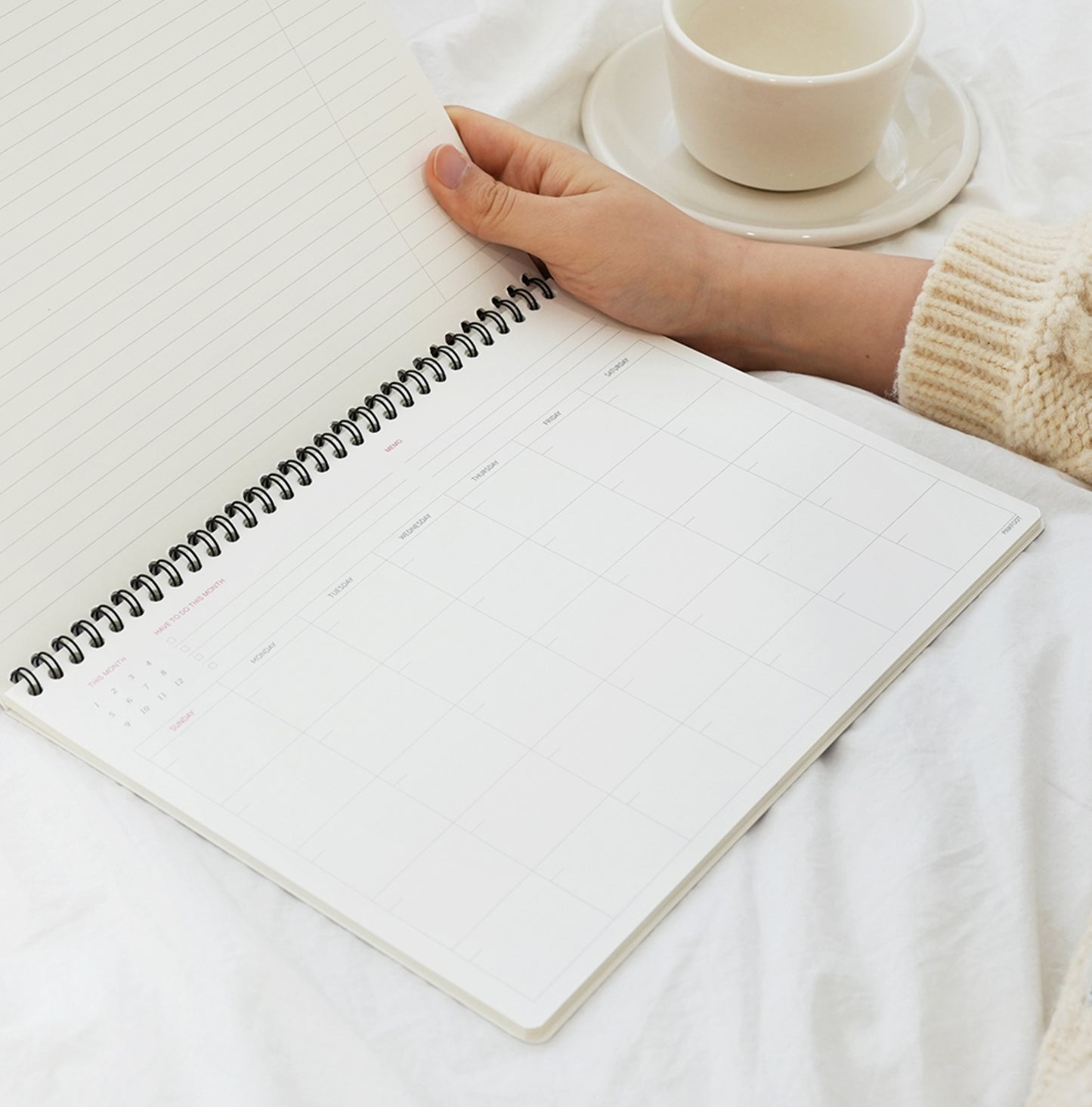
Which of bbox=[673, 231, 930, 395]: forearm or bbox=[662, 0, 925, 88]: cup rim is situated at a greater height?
bbox=[662, 0, 925, 88]: cup rim

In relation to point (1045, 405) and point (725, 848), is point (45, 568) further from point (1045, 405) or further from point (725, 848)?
point (1045, 405)

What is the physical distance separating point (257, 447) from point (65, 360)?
4.1 inches

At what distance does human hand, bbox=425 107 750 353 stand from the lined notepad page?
0.09 feet

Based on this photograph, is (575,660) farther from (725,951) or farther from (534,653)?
(725,951)

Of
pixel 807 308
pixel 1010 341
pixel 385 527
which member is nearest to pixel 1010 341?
pixel 1010 341

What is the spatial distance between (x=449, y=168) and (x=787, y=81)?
0.22 m

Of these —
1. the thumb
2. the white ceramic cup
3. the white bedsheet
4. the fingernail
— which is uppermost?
the fingernail

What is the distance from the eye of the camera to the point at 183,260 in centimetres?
64

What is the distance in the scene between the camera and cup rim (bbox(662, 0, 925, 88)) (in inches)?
29.4

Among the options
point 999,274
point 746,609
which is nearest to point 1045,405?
point 999,274

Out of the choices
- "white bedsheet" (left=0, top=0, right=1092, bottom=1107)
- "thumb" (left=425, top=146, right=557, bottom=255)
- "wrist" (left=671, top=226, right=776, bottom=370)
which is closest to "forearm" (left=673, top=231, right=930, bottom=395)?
"wrist" (left=671, top=226, right=776, bottom=370)

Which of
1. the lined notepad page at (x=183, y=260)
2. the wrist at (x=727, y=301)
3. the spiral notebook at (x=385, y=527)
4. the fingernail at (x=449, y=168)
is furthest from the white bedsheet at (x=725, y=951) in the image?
the fingernail at (x=449, y=168)

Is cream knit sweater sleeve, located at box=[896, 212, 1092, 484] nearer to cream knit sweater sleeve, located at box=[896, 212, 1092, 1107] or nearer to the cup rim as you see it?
cream knit sweater sleeve, located at box=[896, 212, 1092, 1107]

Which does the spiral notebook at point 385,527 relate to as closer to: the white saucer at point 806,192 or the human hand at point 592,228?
the human hand at point 592,228
